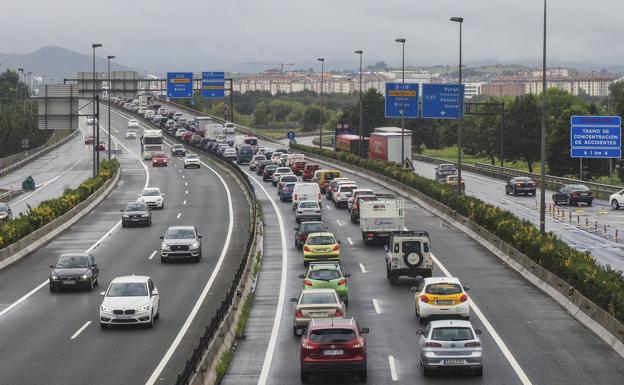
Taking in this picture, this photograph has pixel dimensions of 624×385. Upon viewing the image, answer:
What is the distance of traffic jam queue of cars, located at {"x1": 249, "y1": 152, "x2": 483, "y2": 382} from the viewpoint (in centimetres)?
2383

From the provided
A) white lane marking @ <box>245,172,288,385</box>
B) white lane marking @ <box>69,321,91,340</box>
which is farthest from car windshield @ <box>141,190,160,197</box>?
white lane marking @ <box>69,321,91,340</box>

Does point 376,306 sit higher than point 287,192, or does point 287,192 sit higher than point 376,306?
point 287,192

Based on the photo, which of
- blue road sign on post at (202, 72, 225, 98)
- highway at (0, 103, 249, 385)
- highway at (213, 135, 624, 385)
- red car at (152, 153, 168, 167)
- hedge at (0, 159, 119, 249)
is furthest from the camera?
blue road sign on post at (202, 72, 225, 98)

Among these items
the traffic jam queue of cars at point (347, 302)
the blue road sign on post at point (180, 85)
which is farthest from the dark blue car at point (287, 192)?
the blue road sign on post at point (180, 85)

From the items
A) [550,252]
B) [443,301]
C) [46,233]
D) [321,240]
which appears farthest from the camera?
[46,233]

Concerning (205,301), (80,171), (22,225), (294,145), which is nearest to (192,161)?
(80,171)

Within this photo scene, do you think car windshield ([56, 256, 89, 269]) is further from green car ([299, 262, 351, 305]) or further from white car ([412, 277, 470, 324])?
white car ([412, 277, 470, 324])

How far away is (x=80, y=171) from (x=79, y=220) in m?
53.6

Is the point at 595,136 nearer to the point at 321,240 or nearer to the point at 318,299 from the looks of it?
the point at 321,240

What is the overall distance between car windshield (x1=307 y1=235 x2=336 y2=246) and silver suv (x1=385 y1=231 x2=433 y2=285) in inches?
227

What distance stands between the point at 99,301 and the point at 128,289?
497 cm

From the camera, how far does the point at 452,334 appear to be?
963 inches

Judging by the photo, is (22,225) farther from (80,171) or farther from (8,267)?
(80,171)

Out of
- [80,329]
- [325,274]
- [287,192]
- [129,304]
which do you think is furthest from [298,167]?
[80,329]
